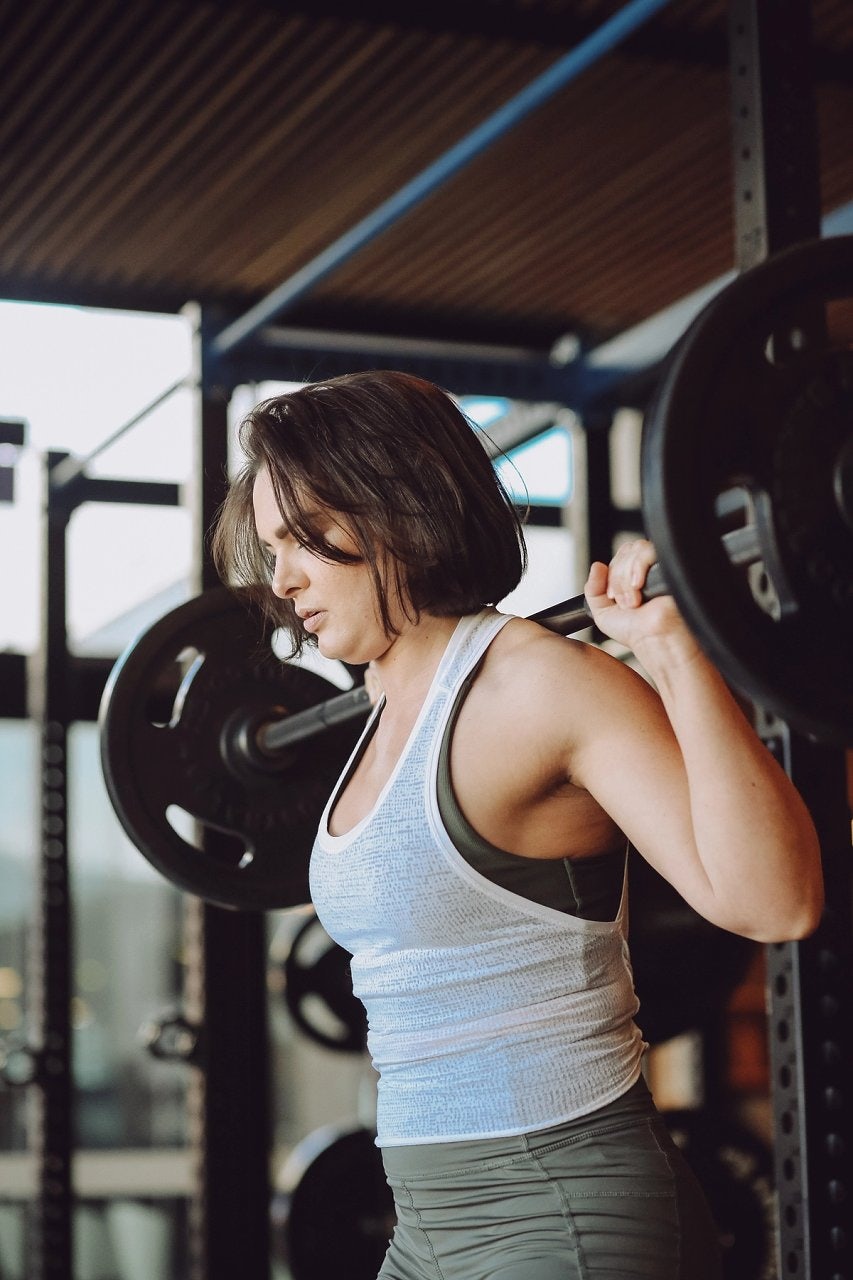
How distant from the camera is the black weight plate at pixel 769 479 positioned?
1138 millimetres

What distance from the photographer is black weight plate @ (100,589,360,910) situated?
8.05ft

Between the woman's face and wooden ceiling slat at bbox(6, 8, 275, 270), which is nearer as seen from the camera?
the woman's face

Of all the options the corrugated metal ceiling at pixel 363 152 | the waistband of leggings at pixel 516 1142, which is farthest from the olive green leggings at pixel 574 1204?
the corrugated metal ceiling at pixel 363 152

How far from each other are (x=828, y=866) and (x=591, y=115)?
8.33 feet

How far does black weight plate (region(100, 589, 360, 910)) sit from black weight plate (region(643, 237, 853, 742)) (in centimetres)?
131

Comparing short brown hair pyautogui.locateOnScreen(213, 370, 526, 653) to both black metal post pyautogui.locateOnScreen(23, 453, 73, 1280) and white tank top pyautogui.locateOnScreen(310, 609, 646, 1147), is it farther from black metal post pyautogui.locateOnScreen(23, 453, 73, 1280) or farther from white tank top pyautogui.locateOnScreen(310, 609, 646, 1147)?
black metal post pyautogui.locateOnScreen(23, 453, 73, 1280)

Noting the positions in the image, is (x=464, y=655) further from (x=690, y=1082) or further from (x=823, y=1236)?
(x=690, y=1082)

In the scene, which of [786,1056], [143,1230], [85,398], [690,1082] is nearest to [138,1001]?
[143,1230]

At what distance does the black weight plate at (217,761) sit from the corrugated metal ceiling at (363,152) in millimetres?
1146

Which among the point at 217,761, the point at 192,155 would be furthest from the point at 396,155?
the point at 217,761

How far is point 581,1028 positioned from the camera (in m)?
1.35

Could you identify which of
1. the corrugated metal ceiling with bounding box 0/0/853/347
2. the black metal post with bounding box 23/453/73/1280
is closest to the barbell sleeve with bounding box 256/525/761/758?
the corrugated metal ceiling with bounding box 0/0/853/347

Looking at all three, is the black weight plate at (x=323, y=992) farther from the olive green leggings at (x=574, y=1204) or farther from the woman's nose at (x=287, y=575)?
the olive green leggings at (x=574, y=1204)

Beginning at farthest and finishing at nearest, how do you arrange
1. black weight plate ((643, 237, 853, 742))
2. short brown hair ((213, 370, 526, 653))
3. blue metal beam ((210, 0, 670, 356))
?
blue metal beam ((210, 0, 670, 356)) < short brown hair ((213, 370, 526, 653)) < black weight plate ((643, 237, 853, 742))
